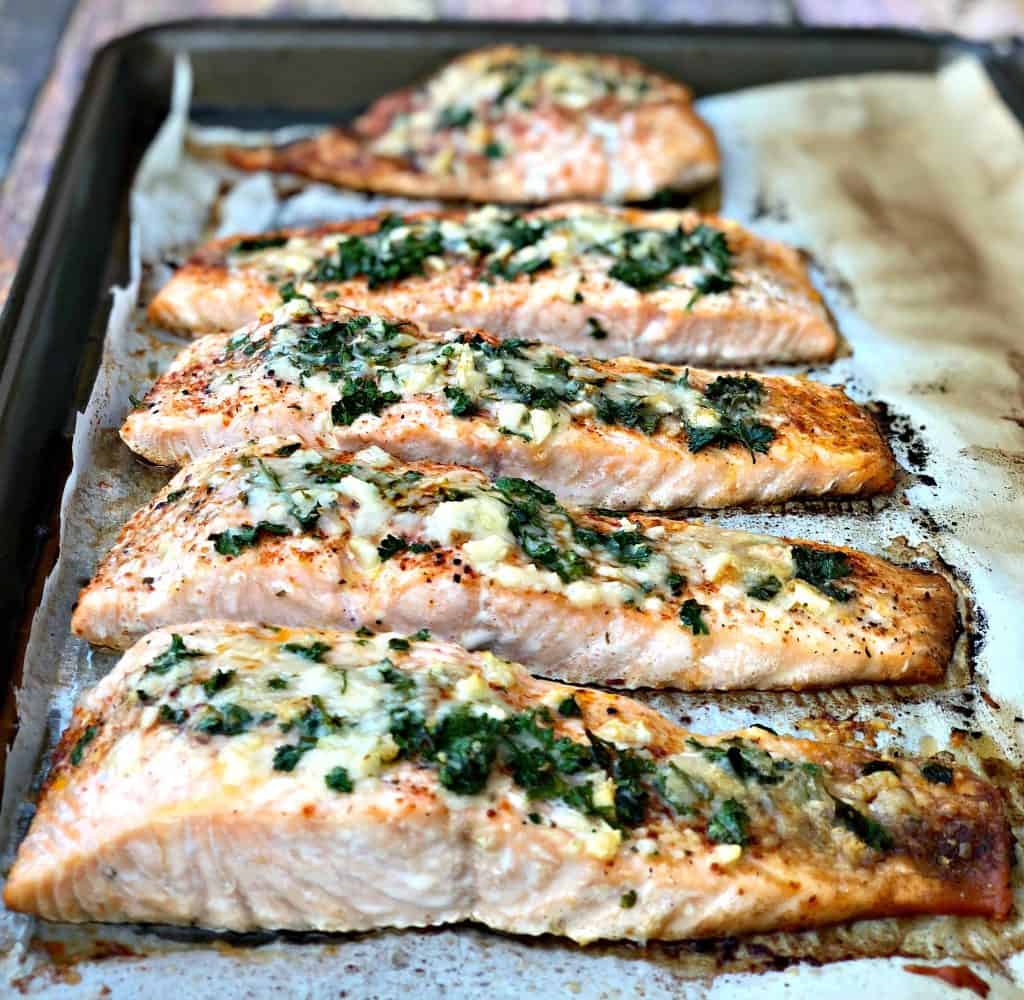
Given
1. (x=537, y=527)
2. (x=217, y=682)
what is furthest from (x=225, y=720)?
(x=537, y=527)

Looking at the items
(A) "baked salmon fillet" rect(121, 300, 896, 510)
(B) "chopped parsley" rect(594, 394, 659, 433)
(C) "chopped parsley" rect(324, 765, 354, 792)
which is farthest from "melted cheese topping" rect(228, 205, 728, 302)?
(C) "chopped parsley" rect(324, 765, 354, 792)

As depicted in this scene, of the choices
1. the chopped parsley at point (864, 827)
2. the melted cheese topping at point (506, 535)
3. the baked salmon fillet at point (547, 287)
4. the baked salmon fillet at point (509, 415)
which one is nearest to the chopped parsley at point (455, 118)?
the baked salmon fillet at point (547, 287)

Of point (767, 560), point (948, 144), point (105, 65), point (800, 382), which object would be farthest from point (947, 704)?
point (105, 65)

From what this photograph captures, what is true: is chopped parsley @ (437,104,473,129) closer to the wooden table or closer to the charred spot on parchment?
the wooden table

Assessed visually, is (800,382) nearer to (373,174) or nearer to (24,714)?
(373,174)

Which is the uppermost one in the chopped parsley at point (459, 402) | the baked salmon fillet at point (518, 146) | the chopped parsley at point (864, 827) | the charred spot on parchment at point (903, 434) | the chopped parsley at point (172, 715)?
the baked salmon fillet at point (518, 146)

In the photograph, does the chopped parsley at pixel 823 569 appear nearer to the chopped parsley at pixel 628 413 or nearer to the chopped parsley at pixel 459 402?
the chopped parsley at pixel 628 413

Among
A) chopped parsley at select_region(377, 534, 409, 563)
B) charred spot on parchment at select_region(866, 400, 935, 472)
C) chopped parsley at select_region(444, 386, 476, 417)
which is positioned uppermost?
chopped parsley at select_region(444, 386, 476, 417)
